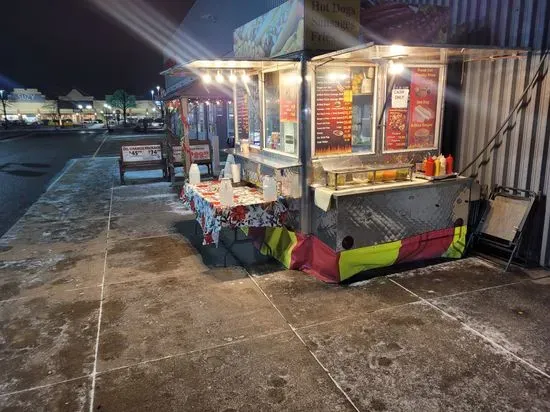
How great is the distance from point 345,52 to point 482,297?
3.15 metres

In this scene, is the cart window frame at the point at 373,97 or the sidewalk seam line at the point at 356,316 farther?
the cart window frame at the point at 373,97

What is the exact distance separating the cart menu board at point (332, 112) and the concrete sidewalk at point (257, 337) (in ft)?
5.87

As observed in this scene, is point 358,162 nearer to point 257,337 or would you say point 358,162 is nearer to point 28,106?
point 257,337

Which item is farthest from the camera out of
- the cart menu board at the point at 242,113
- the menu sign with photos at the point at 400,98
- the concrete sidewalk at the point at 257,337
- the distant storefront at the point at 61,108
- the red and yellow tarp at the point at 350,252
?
the distant storefront at the point at 61,108

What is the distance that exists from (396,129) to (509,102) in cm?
151

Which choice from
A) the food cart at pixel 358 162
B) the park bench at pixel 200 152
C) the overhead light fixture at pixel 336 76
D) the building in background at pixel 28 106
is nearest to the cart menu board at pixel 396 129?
the food cart at pixel 358 162

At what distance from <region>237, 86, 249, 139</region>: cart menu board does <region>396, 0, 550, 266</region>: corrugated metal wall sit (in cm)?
340

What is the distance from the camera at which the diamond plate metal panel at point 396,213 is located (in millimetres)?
5195

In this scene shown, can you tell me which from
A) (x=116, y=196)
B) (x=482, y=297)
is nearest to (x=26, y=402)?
(x=482, y=297)

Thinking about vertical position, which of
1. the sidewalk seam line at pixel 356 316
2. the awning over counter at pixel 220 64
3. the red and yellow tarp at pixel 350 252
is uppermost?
the awning over counter at pixel 220 64

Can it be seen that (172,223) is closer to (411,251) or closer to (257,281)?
(257,281)

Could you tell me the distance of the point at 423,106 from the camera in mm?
6023

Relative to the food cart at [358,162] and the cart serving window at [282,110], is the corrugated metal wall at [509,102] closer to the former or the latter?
the food cart at [358,162]

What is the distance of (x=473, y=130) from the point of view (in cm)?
624
